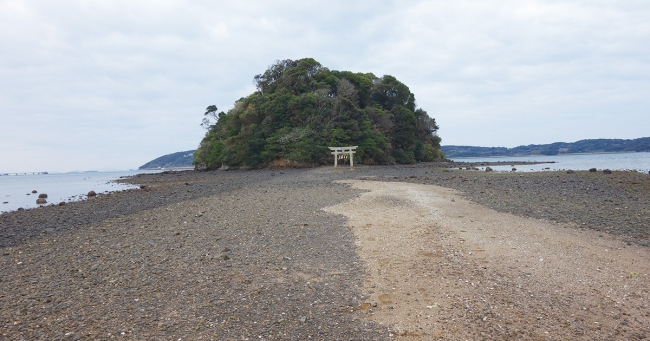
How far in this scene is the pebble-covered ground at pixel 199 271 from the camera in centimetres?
425

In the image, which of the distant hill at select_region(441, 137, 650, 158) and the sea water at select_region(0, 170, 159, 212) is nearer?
the sea water at select_region(0, 170, 159, 212)

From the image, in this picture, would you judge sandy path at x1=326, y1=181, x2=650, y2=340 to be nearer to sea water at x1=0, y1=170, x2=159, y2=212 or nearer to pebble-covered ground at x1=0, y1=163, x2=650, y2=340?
pebble-covered ground at x1=0, y1=163, x2=650, y2=340

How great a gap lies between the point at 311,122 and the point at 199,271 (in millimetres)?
38816

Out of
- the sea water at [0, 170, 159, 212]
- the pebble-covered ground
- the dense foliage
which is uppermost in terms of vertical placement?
the dense foliage

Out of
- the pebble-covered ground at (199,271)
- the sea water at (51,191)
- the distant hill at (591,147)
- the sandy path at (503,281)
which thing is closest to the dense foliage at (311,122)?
the sea water at (51,191)

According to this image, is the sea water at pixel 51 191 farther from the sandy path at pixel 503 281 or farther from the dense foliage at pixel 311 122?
the sandy path at pixel 503 281

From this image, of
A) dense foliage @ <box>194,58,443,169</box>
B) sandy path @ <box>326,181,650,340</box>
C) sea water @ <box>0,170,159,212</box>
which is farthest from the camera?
dense foliage @ <box>194,58,443,169</box>

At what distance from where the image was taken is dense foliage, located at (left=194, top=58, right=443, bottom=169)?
144 feet

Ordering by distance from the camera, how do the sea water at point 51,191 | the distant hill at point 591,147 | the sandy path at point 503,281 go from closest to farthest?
the sandy path at point 503,281, the sea water at point 51,191, the distant hill at point 591,147

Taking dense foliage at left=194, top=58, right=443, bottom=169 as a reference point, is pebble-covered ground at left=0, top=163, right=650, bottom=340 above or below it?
below

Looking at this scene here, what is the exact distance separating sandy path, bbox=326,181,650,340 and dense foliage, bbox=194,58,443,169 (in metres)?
34.4

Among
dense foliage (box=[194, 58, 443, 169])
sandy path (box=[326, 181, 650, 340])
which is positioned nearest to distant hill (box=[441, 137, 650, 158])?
dense foliage (box=[194, 58, 443, 169])

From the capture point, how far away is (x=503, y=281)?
5.52 m

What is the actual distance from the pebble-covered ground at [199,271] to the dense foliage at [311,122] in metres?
31.5
